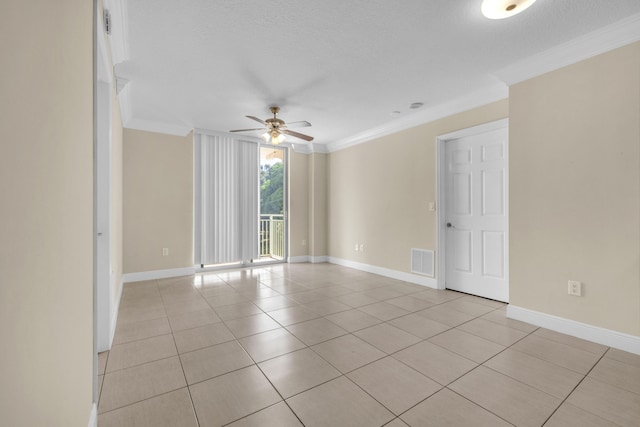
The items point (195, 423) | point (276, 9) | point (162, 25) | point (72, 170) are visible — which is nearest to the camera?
point (72, 170)

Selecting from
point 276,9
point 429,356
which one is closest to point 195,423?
point 429,356

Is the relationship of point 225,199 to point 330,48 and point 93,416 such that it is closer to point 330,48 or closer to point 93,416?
point 330,48

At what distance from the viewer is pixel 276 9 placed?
6.80 ft

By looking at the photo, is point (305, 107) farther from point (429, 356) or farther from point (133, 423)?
point (133, 423)

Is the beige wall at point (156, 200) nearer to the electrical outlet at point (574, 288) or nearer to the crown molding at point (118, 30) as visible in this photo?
the crown molding at point (118, 30)

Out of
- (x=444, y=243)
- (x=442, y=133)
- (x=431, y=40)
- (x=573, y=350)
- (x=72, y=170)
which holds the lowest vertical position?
(x=573, y=350)

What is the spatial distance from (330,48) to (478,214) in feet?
9.19

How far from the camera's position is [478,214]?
372 centimetres

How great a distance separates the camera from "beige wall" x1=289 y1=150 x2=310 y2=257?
6.19m

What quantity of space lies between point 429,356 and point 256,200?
439cm

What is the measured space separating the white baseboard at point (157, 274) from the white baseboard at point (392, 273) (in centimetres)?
297

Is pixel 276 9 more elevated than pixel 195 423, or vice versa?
pixel 276 9

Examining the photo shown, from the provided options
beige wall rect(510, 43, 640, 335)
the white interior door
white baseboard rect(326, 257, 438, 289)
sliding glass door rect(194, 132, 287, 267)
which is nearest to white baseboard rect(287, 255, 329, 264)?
white baseboard rect(326, 257, 438, 289)

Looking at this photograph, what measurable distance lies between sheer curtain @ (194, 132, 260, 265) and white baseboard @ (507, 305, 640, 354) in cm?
450
